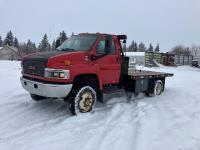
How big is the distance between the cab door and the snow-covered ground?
3.12ft

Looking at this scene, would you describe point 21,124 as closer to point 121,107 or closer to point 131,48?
point 121,107

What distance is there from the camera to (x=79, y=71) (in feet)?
22.0

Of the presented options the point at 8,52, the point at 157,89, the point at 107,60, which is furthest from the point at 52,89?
the point at 8,52

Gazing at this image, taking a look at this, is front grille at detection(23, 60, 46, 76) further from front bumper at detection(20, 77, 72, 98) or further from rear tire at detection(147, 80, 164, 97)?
rear tire at detection(147, 80, 164, 97)

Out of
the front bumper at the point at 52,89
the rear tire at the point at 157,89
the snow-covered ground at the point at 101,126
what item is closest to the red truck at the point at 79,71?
the front bumper at the point at 52,89

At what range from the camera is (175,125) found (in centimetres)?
621

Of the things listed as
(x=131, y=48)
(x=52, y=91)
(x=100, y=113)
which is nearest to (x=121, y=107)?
→ (x=100, y=113)

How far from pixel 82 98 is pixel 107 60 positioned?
1.53 m

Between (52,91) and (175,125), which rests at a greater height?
(52,91)

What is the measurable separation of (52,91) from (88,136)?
165cm

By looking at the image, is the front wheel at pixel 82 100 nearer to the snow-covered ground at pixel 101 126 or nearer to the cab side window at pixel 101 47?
the snow-covered ground at pixel 101 126

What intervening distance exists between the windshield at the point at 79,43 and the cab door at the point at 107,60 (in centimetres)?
26

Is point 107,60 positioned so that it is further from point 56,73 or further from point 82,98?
point 56,73

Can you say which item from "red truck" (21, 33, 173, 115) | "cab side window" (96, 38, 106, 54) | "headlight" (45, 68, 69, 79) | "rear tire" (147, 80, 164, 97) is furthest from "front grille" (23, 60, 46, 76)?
"rear tire" (147, 80, 164, 97)
